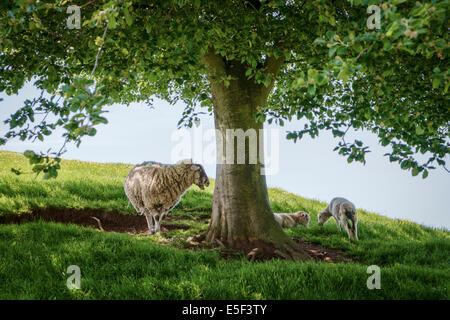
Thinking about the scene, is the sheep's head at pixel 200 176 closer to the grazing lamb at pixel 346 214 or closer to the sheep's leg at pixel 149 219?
the sheep's leg at pixel 149 219

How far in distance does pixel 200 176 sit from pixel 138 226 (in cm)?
387

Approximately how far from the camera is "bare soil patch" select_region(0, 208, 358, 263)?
7.75 meters

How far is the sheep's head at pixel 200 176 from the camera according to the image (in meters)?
8.14

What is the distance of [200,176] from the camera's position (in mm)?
8180

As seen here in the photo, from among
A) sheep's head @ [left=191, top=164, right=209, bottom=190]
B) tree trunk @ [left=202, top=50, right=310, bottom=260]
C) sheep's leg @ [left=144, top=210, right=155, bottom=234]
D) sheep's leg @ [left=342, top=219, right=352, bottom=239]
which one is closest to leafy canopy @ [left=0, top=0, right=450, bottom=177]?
tree trunk @ [left=202, top=50, right=310, bottom=260]

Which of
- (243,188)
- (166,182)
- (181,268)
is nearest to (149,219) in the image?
(166,182)

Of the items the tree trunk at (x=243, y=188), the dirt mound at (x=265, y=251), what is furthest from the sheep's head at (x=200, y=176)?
the dirt mound at (x=265, y=251)

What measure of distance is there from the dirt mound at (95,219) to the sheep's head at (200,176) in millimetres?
2522

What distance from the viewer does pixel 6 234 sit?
7.73 metres

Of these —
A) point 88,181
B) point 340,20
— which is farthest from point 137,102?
point 340,20

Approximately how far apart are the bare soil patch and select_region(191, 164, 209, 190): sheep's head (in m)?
1.46

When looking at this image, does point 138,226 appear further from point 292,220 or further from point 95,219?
point 292,220
